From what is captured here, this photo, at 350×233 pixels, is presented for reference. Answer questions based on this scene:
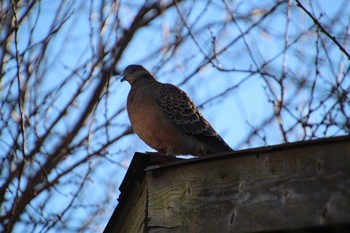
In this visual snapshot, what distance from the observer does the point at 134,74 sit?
633 centimetres

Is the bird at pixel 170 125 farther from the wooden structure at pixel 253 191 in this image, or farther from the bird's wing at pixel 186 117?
the wooden structure at pixel 253 191

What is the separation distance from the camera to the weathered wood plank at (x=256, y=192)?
108 inches

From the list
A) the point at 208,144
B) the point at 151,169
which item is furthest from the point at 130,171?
the point at 208,144

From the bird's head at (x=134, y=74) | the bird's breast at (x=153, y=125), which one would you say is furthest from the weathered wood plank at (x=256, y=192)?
the bird's head at (x=134, y=74)

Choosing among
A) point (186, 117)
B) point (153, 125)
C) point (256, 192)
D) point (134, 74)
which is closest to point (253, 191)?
point (256, 192)

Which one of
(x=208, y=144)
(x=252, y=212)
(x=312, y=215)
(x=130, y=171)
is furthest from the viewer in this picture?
(x=208, y=144)

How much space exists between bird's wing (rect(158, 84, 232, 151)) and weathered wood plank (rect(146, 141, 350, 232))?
1.96 meters

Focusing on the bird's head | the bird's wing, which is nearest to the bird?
the bird's wing

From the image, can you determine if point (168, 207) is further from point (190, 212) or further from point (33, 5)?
point (33, 5)

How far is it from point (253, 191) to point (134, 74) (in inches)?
138

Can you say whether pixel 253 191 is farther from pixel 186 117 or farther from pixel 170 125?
pixel 186 117

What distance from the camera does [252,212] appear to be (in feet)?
9.70

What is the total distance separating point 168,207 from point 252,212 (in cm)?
57

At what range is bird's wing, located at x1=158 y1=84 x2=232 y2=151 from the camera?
5.40 metres
